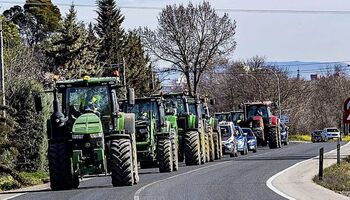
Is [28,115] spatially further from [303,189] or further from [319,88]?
[319,88]

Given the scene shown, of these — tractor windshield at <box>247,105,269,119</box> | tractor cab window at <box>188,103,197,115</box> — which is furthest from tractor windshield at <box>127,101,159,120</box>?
tractor windshield at <box>247,105,269,119</box>

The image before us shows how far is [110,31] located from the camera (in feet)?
227

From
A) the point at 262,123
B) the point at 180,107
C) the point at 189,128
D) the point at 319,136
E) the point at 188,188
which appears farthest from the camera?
the point at 319,136

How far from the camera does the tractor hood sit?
2270 cm

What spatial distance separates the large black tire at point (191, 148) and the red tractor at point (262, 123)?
19.3 m

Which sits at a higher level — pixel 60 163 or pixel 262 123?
pixel 262 123

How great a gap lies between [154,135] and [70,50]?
88.6 ft

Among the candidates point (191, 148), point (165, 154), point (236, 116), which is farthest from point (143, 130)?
point (236, 116)

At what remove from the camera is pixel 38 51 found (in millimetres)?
68062

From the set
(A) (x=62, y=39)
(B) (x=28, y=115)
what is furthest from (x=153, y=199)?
(A) (x=62, y=39)

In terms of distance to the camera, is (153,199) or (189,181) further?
(189,181)

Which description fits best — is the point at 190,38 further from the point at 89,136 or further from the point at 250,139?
the point at 89,136

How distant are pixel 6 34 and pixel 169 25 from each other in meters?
25.3

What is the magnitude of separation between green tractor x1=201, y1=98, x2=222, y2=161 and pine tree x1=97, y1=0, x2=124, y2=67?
2776cm
